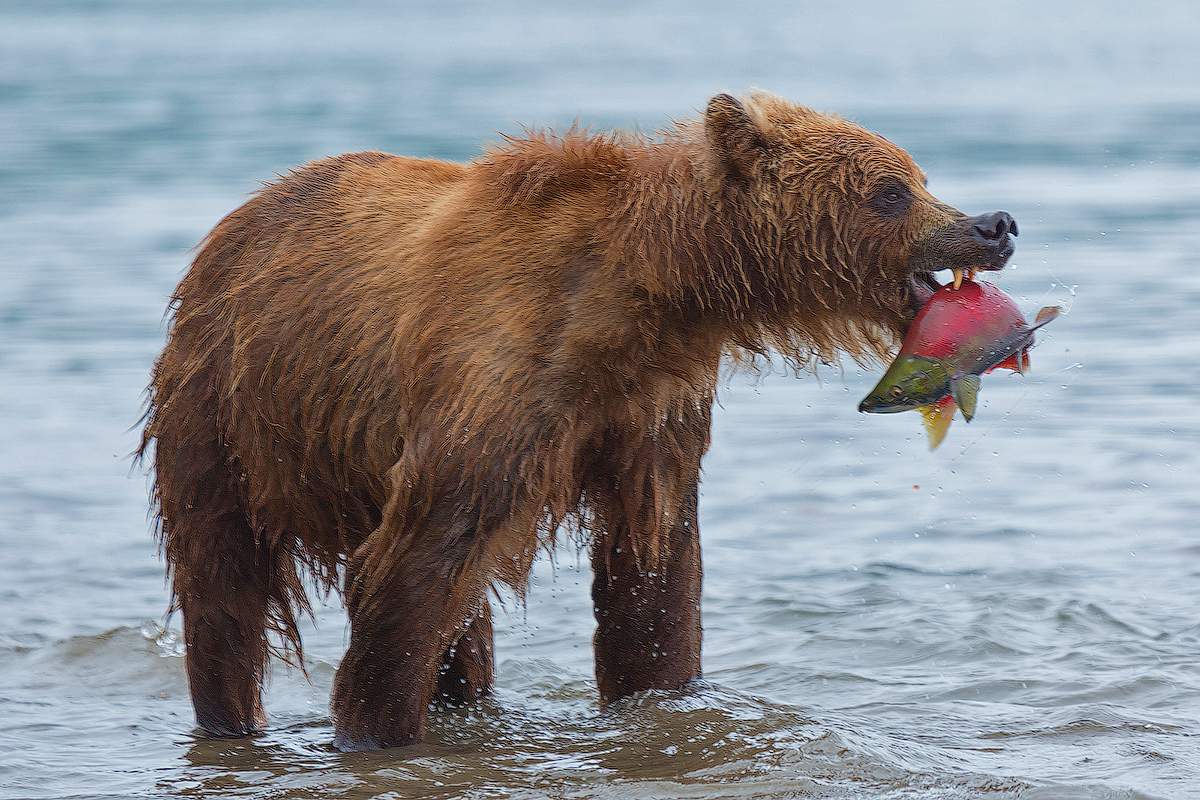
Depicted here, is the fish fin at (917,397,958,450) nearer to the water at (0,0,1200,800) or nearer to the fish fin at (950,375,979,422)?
the fish fin at (950,375,979,422)

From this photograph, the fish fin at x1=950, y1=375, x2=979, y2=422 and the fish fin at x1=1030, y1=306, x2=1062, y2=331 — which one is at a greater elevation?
the fish fin at x1=1030, y1=306, x2=1062, y2=331

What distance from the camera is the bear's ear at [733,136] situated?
4.86 meters

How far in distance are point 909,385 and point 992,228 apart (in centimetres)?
55

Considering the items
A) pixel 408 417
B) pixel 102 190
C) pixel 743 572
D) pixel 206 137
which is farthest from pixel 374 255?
pixel 206 137

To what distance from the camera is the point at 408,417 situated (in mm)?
5168

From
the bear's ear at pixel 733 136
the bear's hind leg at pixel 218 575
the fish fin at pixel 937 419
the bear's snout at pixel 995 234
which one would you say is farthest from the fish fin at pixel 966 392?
the bear's hind leg at pixel 218 575

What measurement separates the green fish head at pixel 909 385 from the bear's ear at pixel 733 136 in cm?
69

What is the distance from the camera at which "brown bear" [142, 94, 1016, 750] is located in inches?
194

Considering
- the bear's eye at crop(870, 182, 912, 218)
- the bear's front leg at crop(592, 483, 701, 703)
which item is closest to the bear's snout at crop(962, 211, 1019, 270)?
the bear's eye at crop(870, 182, 912, 218)

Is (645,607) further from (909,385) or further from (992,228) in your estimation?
(992,228)

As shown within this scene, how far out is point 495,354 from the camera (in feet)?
16.4

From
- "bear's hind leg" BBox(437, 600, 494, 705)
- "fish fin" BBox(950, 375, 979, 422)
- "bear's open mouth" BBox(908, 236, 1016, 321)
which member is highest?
"bear's open mouth" BBox(908, 236, 1016, 321)

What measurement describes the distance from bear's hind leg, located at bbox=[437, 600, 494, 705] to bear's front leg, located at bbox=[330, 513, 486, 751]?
90 centimetres

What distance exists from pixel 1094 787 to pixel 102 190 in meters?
19.6
